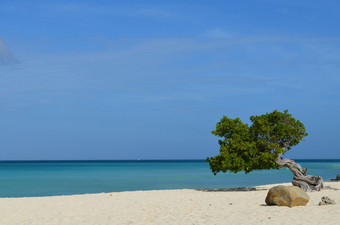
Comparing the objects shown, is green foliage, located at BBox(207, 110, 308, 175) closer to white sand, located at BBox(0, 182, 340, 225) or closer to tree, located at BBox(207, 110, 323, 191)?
tree, located at BBox(207, 110, 323, 191)

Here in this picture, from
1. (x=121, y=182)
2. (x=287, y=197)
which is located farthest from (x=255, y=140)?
(x=121, y=182)

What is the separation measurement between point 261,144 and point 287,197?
40.8ft

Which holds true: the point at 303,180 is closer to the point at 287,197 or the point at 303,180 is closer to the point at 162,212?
the point at 287,197

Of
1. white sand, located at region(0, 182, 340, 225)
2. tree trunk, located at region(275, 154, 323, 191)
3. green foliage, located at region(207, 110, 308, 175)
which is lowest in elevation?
white sand, located at region(0, 182, 340, 225)

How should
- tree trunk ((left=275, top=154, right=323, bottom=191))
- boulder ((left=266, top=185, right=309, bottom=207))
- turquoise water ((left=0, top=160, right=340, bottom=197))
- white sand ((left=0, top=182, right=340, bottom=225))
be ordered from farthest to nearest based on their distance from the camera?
turquoise water ((left=0, top=160, right=340, bottom=197))
tree trunk ((left=275, top=154, right=323, bottom=191))
boulder ((left=266, top=185, right=309, bottom=207))
white sand ((left=0, top=182, right=340, bottom=225))

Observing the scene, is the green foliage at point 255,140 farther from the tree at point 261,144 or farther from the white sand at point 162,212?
the white sand at point 162,212

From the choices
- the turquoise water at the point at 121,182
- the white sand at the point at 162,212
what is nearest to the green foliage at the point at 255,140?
the white sand at the point at 162,212

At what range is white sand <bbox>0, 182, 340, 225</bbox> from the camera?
67.7 ft

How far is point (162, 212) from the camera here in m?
23.6

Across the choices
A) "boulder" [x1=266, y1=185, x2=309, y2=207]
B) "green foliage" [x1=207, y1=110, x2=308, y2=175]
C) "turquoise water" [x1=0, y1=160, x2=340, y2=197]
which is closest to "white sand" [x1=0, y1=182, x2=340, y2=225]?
"boulder" [x1=266, y1=185, x2=309, y2=207]

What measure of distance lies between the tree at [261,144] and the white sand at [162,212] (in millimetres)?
5989

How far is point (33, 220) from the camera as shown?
73.2ft

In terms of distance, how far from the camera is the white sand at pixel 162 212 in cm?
2062

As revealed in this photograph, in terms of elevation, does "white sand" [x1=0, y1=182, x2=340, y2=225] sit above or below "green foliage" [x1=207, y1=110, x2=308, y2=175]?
below
